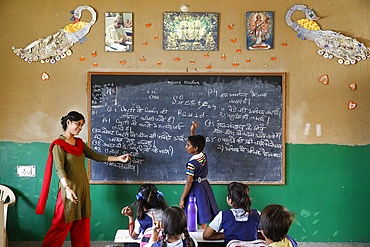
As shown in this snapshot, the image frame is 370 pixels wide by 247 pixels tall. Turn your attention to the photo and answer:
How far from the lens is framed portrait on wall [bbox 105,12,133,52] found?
523 cm

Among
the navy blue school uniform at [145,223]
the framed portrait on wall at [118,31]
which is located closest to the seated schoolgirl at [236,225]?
the navy blue school uniform at [145,223]

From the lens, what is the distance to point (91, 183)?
5.29m

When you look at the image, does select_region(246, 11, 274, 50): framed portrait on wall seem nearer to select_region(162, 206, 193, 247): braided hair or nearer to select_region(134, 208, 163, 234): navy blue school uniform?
select_region(134, 208, 163, 234): navy blue school uniform

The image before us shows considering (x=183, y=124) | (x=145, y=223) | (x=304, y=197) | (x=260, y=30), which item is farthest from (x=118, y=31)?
(x=304, y=197)

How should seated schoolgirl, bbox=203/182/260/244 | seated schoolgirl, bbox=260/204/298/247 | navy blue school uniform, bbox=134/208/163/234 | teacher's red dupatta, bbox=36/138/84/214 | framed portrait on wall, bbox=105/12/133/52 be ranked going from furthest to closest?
framed portrait on wall, bbox=105/12/133/52 → teacher's red dupatta, bbox=36/138/84/214 → navy blue school uniform, bbox=134/208/163/234 → seated schoolgirl, bbox=203/182/260/244 → seated schoolgirl, bbox=260/204/298/247

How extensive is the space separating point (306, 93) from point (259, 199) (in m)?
1.10

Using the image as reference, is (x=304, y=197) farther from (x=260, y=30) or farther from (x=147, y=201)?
(x=147, y=201)

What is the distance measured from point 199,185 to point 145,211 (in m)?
1.11

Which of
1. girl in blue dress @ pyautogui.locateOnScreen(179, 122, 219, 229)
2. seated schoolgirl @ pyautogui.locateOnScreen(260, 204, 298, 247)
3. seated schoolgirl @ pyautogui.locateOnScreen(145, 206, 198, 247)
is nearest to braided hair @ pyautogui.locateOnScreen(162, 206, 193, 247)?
seated schoolgirl @ pyautogui.locateOnScreen(145, 206, 198, 247)

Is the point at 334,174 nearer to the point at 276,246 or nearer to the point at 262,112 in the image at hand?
the point at 262,112

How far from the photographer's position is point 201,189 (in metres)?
4.88

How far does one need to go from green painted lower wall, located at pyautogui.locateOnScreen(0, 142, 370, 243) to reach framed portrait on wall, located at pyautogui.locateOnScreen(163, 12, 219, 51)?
128 cm

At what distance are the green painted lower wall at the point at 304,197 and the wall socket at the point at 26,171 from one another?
1.6 inches

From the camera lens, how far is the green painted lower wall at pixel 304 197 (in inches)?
209
